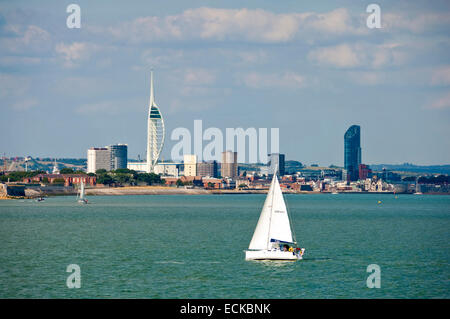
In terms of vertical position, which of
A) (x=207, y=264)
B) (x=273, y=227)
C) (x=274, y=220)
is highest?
(x=274, y=220)

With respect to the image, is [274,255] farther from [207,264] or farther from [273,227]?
[207,264]

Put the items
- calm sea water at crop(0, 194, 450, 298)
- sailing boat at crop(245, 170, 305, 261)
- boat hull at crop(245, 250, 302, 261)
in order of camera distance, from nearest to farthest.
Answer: calm sea water at crop(0, 194, 450, 298) < sailing boat at crop(245, 170, 305, 261) < boat hull at crop(245, 250, 302, 261)

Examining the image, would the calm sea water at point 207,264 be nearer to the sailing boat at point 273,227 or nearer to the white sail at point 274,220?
the sailing boat at point 273,227

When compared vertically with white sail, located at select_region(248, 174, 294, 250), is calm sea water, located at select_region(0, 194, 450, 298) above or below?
below

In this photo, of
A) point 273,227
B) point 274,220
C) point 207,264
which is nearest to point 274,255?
point 273,227

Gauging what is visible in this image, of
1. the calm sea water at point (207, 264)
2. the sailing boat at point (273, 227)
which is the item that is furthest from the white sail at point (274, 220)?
the calm sea water at point (207, 264)

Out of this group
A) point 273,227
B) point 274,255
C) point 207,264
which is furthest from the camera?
point 207,264

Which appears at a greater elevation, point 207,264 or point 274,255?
point 274,255

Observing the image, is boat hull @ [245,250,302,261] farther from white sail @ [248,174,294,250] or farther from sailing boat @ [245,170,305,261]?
white sail @ [248,174,294,250]

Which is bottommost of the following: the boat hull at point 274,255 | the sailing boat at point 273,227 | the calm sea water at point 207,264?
the calm sea water at point 207,264

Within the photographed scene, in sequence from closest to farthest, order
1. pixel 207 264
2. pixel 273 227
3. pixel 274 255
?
pixel 273 227
pixel 274 255
pixel 207 264

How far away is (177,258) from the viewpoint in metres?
76.8

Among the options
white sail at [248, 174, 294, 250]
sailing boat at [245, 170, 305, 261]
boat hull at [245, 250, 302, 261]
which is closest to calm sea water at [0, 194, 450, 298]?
boat hull at [245, 250, 302, 261]
